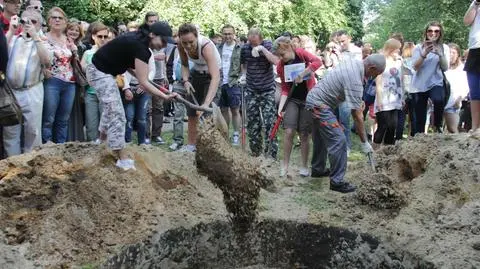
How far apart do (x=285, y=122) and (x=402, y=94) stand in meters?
2.01

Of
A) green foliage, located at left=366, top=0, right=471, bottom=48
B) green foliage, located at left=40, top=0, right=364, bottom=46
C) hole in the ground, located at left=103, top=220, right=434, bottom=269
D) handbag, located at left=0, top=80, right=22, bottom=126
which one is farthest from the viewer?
green foliage, located at left=366, top=0, right=471, bottom=48

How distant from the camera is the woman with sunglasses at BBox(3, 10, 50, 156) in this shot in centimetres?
547

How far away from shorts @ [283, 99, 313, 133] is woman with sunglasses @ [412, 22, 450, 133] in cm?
177

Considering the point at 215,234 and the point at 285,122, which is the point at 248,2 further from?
the point at 215,234

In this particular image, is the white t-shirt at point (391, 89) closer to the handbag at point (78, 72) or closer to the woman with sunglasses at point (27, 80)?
the handbag at point (78, 72)

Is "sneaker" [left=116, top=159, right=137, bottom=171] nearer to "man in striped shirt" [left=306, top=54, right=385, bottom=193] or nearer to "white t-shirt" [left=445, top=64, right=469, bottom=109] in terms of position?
"man in striped shirt" [left=306, top=54, right=385, bottom=193]

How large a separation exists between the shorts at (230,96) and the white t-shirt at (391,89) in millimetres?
2191

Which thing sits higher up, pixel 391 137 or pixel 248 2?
pixel 248 2

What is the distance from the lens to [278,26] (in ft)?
70.7

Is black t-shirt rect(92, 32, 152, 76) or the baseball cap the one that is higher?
the baseball cap

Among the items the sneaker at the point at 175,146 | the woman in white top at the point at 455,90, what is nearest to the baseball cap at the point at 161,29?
the sneaker at the point at 175,146

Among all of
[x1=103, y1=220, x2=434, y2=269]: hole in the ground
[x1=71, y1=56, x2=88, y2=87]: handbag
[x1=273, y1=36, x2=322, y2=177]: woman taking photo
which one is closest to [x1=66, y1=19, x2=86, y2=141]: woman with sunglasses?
[x1=71, y1=56, x2=88, y2=87]: handbag

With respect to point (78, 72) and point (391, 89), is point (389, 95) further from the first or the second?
point (78, 72)

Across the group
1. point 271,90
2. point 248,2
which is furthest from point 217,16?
point 271,90
